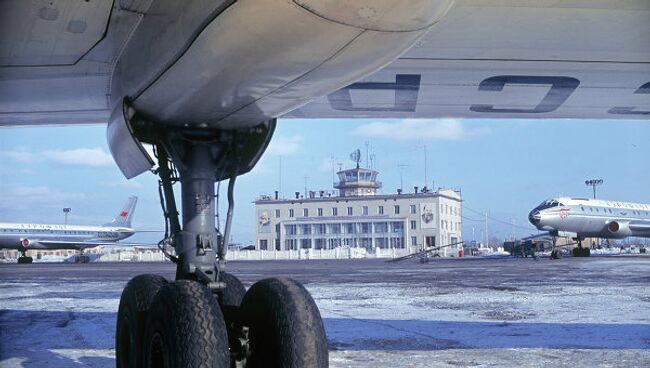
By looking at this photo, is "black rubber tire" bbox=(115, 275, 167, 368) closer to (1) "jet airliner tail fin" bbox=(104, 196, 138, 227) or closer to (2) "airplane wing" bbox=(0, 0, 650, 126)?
(2) "airplane wing" bbox=(0, 0, 650, 126)

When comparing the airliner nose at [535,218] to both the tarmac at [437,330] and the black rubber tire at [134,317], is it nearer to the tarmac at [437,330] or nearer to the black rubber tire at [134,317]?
the tarmac at [437,330]

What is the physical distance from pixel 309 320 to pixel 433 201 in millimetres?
90179

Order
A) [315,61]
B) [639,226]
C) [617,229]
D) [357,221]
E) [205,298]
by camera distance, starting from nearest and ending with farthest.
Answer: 1. [315,61]
2. [205,298]
3. [617,229]
4. [639,226]
5. [357,221]

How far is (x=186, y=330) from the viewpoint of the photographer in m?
3.06

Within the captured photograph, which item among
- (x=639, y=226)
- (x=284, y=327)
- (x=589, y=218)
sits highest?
(x=589, y=218)

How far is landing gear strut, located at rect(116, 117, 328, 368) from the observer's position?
3.13 m

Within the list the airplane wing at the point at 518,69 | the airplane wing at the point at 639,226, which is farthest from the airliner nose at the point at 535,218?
the airplane wing at the point at 518,69

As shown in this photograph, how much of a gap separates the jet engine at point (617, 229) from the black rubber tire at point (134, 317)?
46007mm

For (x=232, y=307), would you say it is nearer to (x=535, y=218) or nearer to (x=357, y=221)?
(x=535, y=218)

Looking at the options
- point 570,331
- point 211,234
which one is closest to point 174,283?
point 211,234

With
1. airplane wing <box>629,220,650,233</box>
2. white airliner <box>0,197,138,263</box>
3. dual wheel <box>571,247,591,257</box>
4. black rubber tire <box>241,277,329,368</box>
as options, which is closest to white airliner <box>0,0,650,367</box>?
black rubber tire <box>241,277,329,368</box>

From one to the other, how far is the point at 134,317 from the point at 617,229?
46.9 metres

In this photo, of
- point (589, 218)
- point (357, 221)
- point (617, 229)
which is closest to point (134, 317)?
point (589, 218)

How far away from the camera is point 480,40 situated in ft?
13.1
